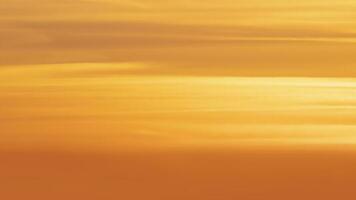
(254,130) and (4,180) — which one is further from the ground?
(254,130)

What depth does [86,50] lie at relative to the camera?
7.00 meters

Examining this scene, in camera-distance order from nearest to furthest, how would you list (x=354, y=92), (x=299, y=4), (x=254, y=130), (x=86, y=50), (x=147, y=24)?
(x=254, y=130) → (x=354, y=92) → (x=86, y=50) → (x=147, y=24) → (x=299, y=4)

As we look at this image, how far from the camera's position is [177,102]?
5168 millimetres

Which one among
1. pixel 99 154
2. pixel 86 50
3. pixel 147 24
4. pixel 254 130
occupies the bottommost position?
pixel 99 154

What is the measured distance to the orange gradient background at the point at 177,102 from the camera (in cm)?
381

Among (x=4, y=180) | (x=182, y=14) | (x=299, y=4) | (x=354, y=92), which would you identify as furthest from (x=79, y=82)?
(x=299, y=4)

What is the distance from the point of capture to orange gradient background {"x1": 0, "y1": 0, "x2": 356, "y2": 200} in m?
3.81

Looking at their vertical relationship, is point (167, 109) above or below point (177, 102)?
below

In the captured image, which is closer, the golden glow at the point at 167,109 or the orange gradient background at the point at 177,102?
the orange gradient background at the point at 177,102

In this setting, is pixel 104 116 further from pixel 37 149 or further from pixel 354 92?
pixel 354 92

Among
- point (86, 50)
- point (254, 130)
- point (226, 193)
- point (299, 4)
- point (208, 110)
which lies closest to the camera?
point (226, 193)

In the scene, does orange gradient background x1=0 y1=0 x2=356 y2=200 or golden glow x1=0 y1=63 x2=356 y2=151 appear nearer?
orange gradient background x1=0 y1=0 x2=356 y2=200

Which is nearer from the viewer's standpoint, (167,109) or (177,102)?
(167,109)

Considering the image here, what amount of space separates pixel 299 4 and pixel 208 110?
393 centimetres
